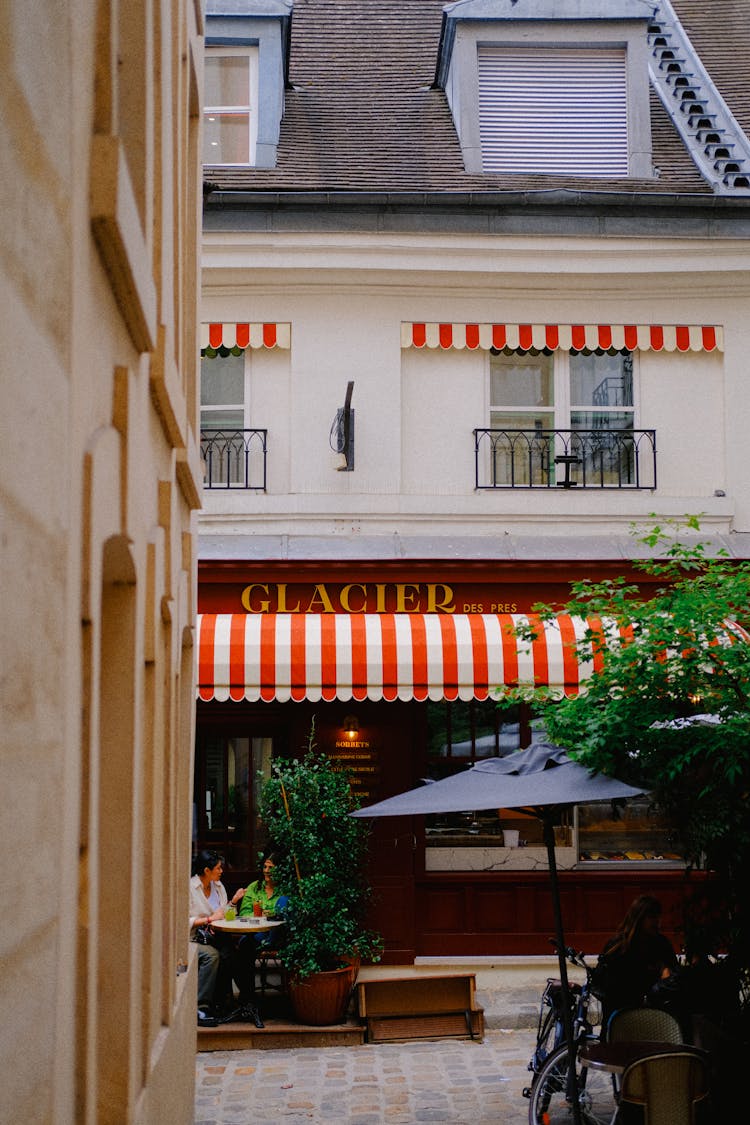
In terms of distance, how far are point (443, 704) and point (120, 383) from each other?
32.3ft

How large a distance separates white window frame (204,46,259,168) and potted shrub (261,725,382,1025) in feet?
23.6

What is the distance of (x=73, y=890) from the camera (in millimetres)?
3322

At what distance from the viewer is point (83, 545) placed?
133 inches

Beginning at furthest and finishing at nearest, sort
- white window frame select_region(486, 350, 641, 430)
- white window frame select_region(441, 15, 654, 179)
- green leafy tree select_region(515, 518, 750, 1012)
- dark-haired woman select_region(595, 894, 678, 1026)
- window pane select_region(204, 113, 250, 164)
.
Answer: white window frame select_region(441, 15, 654, 179)
window pane select_region(204, 113, 250, 164)
white window frame select_region(486, 350, 641, 430)
dark-haired woman select_region(595, 894, 678, 1026)
green leafy tree select_region(515, 518, 750, 1012)

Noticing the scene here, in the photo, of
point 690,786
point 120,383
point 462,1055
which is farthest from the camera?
point 462,1055

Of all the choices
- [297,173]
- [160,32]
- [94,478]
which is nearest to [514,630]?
[160,32]

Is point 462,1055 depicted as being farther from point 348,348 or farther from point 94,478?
point 94,478

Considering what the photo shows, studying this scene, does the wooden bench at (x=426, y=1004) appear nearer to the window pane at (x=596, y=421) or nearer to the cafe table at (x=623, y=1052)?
the cafe table at (x=623, y=1052)

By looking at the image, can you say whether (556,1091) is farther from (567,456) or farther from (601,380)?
(601,380)

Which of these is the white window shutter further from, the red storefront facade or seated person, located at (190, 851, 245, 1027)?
seated person, located at (190, 851, 245, 1027)

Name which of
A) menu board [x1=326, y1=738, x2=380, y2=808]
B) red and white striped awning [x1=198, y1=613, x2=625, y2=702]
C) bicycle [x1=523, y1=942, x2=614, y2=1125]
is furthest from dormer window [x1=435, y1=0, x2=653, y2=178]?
bicycle [x1=523, y1=942, x2=614, y2=1125]

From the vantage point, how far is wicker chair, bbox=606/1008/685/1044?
778cm

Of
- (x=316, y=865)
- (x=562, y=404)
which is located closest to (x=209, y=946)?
(x=316, y=865)

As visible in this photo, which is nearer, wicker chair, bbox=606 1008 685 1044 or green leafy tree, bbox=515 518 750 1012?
green leafy tree, bbox=515 518 750 1012
